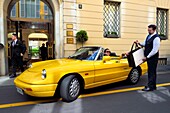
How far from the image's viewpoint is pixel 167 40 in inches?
487

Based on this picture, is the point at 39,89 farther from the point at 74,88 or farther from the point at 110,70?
the point at 110,70

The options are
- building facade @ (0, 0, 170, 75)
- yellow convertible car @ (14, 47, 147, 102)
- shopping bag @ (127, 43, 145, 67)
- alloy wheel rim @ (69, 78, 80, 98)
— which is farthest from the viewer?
building facade @ (0, 0, 170, 75)

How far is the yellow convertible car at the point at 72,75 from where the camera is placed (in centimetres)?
434

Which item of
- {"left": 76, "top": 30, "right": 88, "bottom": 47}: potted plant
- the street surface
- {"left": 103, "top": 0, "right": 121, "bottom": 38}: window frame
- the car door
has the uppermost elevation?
{"left": 103, "top": 0, "right": 121, "bottom": 38}: window frame

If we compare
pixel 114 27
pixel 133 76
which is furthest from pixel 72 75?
pixel 114 27

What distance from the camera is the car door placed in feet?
17.3

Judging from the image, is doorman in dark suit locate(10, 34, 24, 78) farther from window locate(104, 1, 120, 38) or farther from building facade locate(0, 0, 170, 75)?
window locate(104, 1, 120, 38)

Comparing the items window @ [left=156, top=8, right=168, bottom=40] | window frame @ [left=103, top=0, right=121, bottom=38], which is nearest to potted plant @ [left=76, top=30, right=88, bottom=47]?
window frame @ [left=103, top=0, right=121, bottom=38]

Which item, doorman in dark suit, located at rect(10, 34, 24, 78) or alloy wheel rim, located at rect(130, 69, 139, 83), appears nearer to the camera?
alloy wheel rim, located at rect(130, 69, 139, 83)

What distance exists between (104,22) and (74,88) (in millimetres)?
6464

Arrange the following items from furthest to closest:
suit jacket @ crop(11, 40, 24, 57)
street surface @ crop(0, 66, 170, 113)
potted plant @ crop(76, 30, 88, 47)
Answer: potted plant @ crop(76, 30, 88, 47), suit jacket @ crop(11, 40, 24, 57), street surface @ crop(0, 66, 170, 113)

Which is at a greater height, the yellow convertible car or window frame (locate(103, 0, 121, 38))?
window frame (locate(103, 0, 121, 38))

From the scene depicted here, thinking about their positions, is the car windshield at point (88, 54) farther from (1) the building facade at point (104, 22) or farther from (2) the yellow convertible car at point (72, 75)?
(1) the building facade at point (104, 22)

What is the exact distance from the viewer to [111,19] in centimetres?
1079
